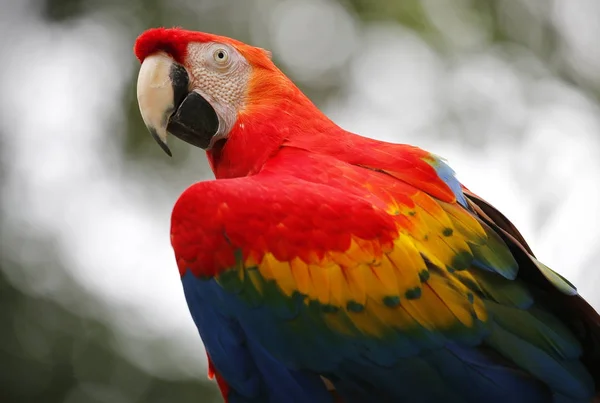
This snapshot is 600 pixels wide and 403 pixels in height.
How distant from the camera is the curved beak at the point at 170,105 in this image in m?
2.10

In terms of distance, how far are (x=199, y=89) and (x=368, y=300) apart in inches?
32.9

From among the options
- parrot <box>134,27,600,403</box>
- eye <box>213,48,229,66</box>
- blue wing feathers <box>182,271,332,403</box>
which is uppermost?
eye <box>213,48,229,66</box>

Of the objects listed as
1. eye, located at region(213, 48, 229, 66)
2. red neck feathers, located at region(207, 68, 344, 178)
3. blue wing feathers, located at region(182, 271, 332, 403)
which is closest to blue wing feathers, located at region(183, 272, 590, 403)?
blue wing feathers, located at region(182, 271, 332, 403)

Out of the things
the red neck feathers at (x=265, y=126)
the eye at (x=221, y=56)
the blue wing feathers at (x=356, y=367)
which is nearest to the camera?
the blue wing feathers at (x=356, y=367)

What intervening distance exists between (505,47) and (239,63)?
317cm

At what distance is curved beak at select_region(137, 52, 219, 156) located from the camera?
210cm

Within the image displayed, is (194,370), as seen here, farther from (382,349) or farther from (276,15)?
(382,349)

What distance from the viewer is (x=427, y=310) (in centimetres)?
164

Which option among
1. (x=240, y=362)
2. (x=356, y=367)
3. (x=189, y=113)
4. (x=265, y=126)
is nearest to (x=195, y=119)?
(x=189, y=113)

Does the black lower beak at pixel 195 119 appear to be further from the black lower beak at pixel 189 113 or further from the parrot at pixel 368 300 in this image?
the parrot at pixel 368 300

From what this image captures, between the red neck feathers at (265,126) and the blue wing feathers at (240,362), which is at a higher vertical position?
the red neck feathers at (265,126)

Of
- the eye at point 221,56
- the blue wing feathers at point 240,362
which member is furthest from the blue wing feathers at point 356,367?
the eye at point 221,56

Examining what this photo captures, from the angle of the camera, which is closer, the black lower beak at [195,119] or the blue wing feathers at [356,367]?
the blue wing feathers at [356,367]

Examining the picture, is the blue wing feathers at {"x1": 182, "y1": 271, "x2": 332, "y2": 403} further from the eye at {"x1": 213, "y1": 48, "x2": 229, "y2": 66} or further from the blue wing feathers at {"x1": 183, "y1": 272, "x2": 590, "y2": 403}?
the eye at {"x1": 213, "y1": 48, "x2": 229, "y2": 66}
